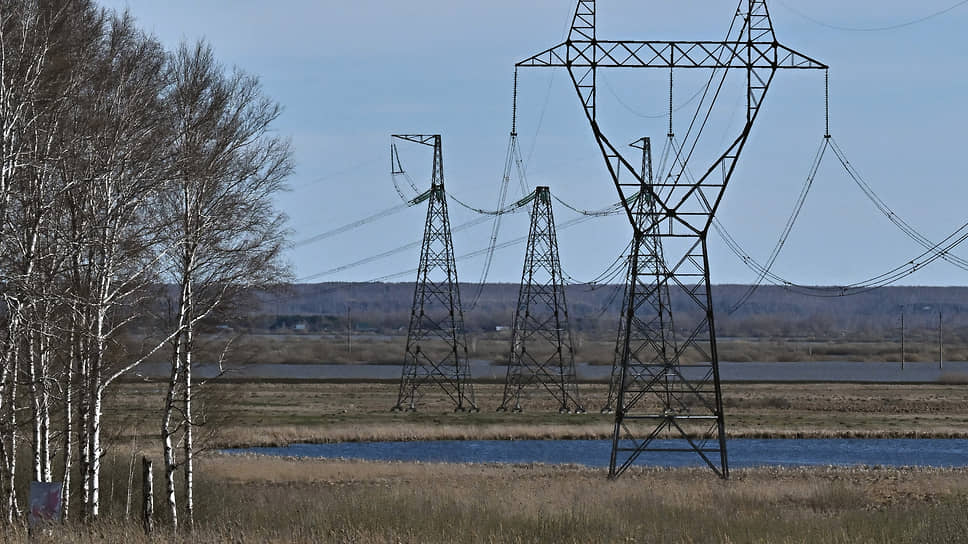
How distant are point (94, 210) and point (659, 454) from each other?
117 feet

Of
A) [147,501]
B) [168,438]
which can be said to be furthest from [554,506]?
[168,438]

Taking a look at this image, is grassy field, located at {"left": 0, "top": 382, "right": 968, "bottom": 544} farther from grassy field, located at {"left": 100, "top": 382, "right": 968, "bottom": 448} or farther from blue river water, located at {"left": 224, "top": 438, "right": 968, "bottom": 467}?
blue river water, located at {"left": 224, "top": 438, "right": 968, "bottom": 467}

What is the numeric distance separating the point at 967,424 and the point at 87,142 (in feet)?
187

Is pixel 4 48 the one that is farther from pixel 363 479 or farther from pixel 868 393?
pixel 868 393

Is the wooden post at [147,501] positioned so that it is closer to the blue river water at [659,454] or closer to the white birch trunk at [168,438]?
the white birch trunk at [168,438]

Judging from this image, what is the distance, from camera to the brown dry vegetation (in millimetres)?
21266

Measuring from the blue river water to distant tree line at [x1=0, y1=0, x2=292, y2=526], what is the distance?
21240mm

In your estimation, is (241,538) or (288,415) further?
(288,415)

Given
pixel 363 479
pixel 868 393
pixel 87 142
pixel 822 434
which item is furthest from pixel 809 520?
pixel 868 393

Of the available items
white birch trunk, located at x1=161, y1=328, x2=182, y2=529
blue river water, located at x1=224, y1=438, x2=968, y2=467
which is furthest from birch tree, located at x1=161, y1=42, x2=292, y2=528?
blue river water, located at x1=224, y1=438, x2=968, y2=467

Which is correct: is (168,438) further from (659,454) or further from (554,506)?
(659,454)

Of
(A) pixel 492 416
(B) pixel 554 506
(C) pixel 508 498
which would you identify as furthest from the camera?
(A) pixel 492 416

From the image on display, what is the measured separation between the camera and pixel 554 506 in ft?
88.4

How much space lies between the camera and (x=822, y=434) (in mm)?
64688
